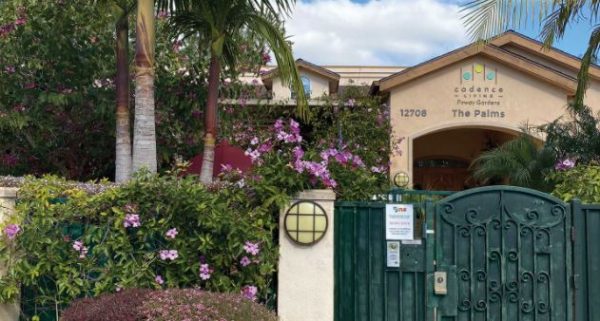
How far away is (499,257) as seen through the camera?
215 inches

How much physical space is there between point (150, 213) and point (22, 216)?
122cm

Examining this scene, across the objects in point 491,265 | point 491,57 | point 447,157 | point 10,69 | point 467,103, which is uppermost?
point 491,57

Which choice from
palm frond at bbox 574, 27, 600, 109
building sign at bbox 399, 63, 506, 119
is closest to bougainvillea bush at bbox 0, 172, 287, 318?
palm frond at bbox 574, 27, 600, 109

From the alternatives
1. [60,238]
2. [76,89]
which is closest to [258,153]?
[60,238]

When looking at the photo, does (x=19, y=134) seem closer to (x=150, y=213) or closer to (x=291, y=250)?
(x=150, y=213)

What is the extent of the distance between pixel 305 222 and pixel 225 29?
3205 millimetres

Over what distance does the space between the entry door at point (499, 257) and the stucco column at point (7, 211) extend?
3939 mm

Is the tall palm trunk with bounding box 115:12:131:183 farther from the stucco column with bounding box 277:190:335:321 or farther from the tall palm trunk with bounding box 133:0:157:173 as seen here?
the stucco column with bounding box 277:190:335:321

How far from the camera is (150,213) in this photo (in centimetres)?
552

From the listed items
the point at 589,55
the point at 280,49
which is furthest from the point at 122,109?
the point at 589,55

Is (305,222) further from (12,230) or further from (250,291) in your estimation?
(12,230)

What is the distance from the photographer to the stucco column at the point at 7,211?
18.2 feet

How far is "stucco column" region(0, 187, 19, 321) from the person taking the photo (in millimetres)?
5551

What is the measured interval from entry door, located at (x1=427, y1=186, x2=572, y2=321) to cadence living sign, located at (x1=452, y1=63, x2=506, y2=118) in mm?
10003
